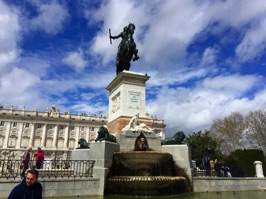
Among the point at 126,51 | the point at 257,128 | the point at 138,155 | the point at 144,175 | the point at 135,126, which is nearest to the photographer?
the point at 144,175

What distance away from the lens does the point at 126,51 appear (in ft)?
52.0

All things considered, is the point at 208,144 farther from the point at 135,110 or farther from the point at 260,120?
the point at 135,110

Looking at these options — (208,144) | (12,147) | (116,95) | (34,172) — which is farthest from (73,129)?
(34,172)

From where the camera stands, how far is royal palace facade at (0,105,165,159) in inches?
3474

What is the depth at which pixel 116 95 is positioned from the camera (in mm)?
14977

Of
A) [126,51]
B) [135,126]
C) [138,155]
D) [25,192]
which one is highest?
[126,51]

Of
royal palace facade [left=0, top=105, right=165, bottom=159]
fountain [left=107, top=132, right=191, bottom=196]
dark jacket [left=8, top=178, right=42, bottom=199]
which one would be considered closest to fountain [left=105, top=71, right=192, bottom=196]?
fountain [left=107, top=132, right=191, bottom=196]

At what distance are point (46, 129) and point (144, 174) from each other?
89992 millimetres

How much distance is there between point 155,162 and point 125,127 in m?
2.85

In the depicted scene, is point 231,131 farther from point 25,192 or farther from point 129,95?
point 25,192

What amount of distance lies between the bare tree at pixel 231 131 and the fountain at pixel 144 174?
3545 centimetres

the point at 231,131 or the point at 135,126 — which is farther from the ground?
the point at 231,131

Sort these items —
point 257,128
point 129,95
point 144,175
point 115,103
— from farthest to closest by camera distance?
1. point 257,128
2. point 115,103
3. point 129,95
4. point 144,175

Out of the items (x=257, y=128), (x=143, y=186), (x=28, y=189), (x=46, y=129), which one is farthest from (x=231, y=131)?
(x=46, y=129)
